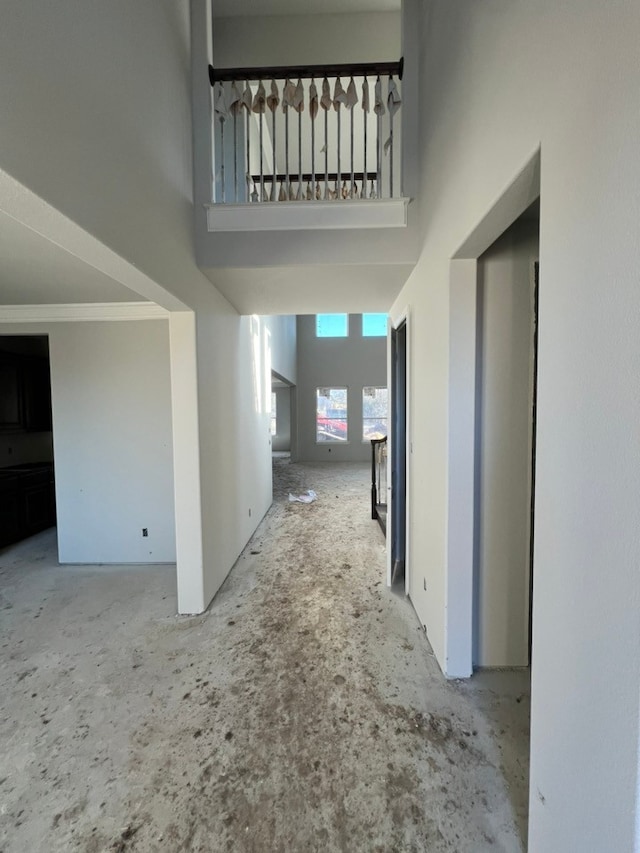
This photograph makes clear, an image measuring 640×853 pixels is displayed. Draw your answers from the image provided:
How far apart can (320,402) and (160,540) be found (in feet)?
23.0

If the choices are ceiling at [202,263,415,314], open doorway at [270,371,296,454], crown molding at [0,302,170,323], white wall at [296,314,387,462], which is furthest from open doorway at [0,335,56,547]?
open doorway at [270,371,296,454]

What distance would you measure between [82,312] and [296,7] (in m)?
3.41

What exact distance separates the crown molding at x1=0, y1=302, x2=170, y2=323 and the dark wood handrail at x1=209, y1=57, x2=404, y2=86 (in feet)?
5.74

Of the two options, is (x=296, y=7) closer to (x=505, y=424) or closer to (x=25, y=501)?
(x=505, y=424)

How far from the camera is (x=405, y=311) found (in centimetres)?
276

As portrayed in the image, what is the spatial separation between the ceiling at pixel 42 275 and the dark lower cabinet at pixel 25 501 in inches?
76.9

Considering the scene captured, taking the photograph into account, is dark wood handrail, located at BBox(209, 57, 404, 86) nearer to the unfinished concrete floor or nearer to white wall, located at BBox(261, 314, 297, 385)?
white wall, located at BBox(261, 314, 297, 385)

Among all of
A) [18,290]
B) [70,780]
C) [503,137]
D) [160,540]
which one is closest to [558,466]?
[503,137]

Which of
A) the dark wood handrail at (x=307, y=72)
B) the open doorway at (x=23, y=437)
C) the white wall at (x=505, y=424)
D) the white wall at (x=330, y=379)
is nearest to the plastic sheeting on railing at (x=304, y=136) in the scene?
the dark wood handrail at (x=307, y=72)

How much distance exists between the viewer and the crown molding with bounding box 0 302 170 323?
329cm

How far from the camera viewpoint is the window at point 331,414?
10055 millimetres

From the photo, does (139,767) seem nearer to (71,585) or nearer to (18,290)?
(71,585)

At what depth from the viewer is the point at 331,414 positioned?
33.2 feet

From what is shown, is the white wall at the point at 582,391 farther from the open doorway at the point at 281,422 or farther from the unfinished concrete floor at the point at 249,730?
the open doorway at the point at 281,422
